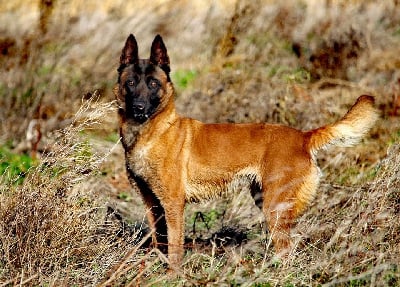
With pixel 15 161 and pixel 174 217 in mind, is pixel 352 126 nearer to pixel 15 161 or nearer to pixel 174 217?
pixel 174 217

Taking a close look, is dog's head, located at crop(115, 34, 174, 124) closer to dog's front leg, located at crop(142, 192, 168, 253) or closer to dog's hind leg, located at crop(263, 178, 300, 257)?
dog's front leg, located at crop(142, 192, 168, 253)


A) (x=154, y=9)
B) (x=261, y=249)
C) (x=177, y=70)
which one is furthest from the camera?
(x=177, y=70)

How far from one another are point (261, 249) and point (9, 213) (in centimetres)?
202

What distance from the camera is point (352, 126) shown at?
5379mm

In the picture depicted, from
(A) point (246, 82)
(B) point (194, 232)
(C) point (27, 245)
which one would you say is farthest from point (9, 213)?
(A) point (246, 82)

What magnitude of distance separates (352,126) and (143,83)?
1.85 meters

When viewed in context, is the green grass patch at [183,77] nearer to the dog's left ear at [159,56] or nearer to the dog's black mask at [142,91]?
the dog's left ear at [159,56]

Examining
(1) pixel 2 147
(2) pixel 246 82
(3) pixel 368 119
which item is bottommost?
(1) pixel 2 147

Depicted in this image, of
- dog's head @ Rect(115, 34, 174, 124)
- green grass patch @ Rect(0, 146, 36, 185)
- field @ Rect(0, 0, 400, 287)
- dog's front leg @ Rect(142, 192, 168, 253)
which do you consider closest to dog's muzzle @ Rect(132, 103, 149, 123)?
dog's head @ Rect(115, 34, 174, 124)

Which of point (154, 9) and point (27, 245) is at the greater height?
point (154, 9)

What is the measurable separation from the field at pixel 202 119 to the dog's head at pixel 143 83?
8.8 inches

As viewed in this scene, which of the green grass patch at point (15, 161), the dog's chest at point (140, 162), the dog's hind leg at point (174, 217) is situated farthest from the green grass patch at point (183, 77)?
the dog's hind leg at point (174, 217)

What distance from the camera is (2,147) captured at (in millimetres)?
8648

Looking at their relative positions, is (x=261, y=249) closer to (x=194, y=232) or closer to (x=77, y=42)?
(x=194, y=232)
